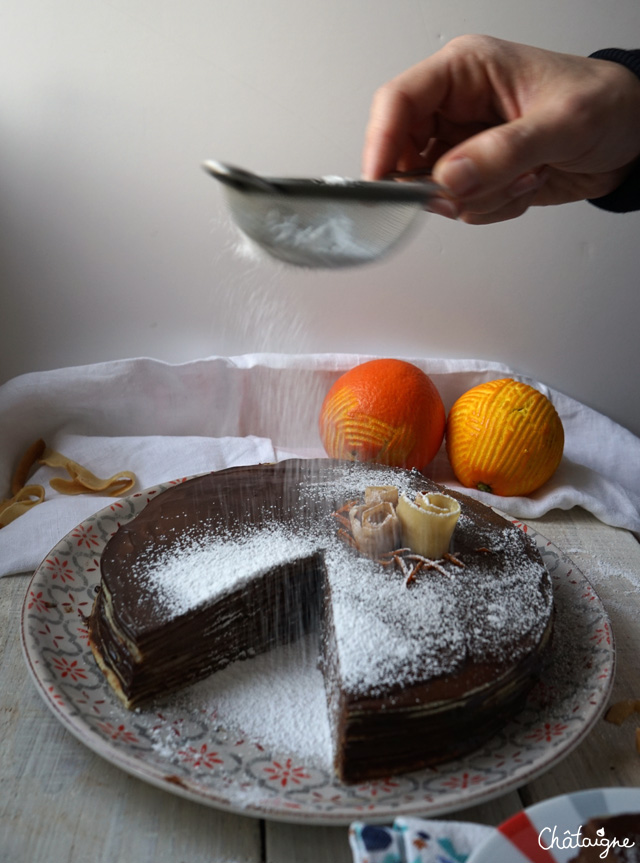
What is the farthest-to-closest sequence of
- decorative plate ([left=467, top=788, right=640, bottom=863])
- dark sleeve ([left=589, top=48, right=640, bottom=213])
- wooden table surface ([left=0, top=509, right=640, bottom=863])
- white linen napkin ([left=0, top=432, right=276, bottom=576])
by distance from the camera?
white linen napkin ([left=0, top=432, right=276, bottom=576]) < dark sleeve ([left=589, top=48, right=640, bottom=213]) < wooden table surface ([left=0, top=509, right=640, bottom=863]) < decorative plate ([left=467, top=788, right=640, bottom=863])

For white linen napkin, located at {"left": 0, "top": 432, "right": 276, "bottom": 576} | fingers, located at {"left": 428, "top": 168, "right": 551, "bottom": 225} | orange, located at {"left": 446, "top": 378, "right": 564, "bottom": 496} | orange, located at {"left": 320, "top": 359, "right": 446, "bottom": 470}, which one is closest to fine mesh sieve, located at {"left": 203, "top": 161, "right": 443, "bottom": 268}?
fingers, located at {"left": 428, "top": 168, "right": 551, "bottom": 225}

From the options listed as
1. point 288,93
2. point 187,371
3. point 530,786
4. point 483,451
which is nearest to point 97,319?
point 187,371

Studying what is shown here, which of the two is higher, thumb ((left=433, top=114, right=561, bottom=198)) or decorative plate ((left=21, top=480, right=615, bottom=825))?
thumb ((left=433, top=114, right=561, bottom=198))

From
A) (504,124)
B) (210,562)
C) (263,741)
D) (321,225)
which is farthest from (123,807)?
(504,124)

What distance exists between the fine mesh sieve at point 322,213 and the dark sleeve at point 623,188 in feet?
1.73

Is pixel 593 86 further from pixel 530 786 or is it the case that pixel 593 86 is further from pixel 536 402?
pixel 530 786

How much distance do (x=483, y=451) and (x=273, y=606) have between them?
2.25 ft

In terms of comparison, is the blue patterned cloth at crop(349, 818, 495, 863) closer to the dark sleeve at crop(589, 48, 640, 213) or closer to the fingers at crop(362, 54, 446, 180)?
the fingers at crop(362, 54, 446, 180)

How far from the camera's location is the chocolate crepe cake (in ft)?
3.41

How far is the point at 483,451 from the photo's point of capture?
1.73 metres

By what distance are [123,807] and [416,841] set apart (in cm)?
41

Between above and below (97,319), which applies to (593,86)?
above

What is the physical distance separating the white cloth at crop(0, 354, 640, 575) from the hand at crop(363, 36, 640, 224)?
0.68 m

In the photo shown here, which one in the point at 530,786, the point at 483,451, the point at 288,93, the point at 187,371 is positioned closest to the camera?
the point at 530,786
